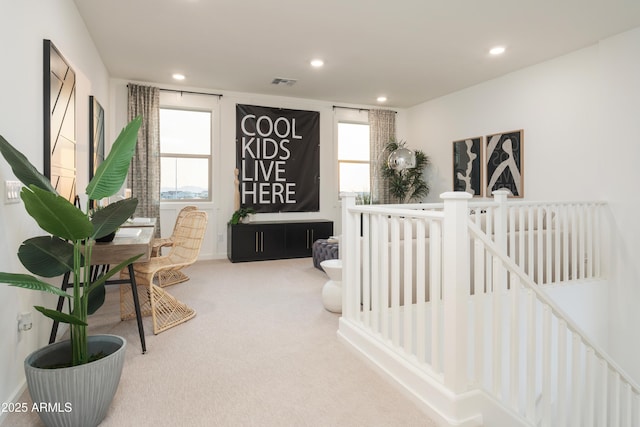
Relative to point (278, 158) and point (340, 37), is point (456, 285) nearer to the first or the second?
point (340, 37)

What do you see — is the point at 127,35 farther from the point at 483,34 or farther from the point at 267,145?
the point at 483,34

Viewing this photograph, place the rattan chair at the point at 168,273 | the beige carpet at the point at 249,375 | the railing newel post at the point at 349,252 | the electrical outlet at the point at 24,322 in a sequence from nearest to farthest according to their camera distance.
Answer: the beige carpet at the point at 249,375, the electrical outlet at the point at 24,322, the railing newel post at the point at 349,252, the rattan chair at the point at 168,273

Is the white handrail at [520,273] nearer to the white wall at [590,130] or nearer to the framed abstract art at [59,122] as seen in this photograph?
the white wall at [590,130]

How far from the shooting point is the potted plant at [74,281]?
1.46m

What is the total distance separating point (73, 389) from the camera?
1.50 m

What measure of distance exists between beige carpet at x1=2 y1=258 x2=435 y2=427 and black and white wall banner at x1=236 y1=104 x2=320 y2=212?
9.07 ft

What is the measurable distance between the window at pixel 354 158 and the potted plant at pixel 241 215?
1871mm

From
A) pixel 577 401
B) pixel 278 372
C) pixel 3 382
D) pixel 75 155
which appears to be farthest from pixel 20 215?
pixel 577 401

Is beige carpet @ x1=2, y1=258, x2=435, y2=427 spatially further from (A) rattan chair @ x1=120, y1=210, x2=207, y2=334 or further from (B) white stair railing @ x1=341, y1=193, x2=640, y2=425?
(B) white stair railing @ x1=341, y1=193, x2=640, y2=425

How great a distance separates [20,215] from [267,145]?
4296 millimetres

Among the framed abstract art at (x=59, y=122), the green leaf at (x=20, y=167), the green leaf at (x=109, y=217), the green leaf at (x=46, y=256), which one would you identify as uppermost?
the framed abstract art at (x=59, y=122)

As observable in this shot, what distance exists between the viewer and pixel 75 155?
10.1 feet

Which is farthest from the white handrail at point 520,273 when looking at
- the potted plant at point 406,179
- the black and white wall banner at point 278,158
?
the potted plant at point 406,179

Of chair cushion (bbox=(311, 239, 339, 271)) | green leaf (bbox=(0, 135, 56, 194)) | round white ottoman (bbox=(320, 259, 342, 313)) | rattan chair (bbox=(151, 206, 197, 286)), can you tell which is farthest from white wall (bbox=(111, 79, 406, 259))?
green leaf (bbox=(0, 135, 56, 194))
